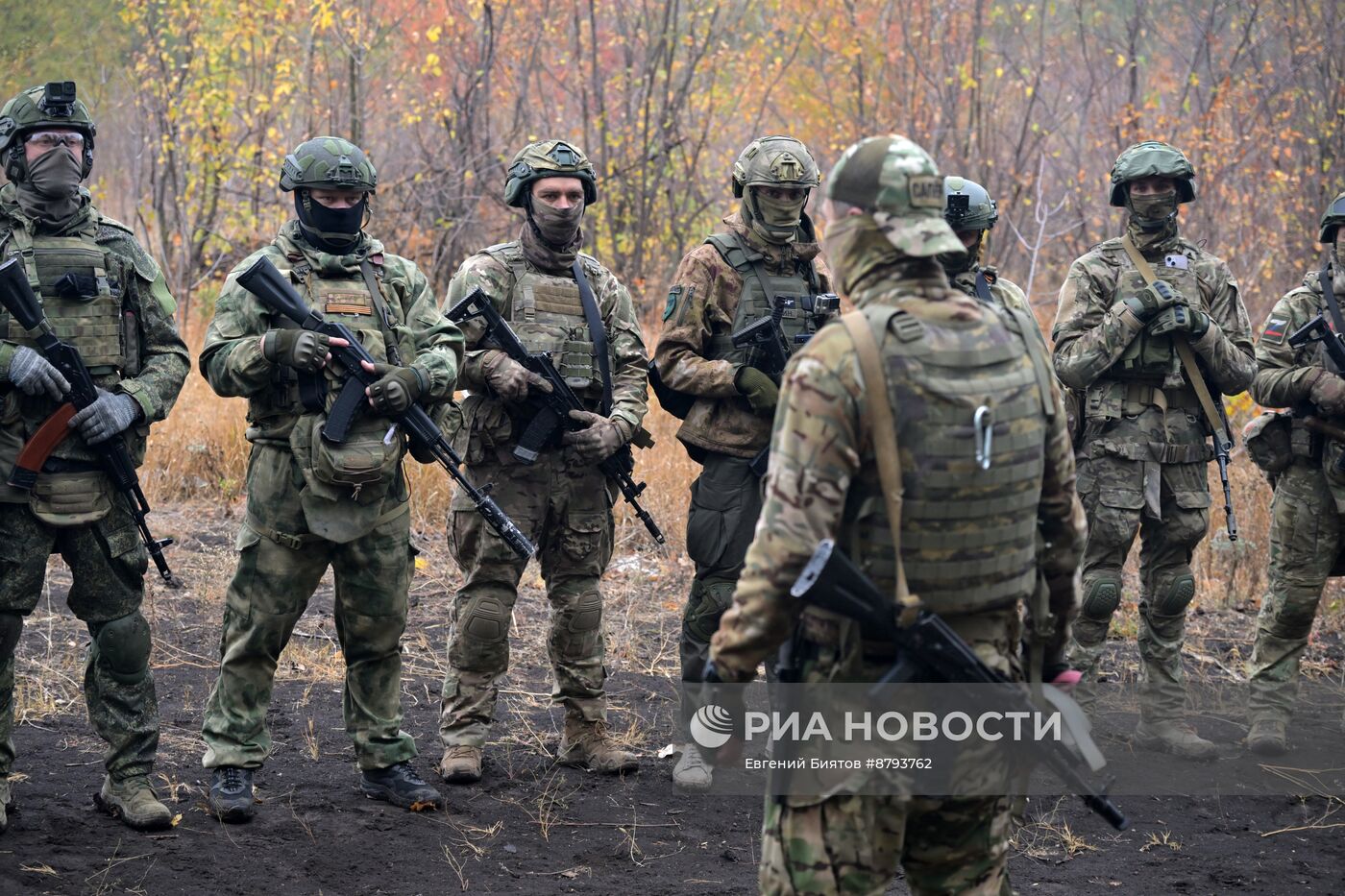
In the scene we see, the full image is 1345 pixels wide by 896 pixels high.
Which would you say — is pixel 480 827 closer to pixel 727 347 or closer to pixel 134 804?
pixel 134 804

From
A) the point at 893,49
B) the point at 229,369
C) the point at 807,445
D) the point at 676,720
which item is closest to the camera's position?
the point at 807,445

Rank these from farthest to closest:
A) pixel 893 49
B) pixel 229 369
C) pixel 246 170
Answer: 1. pixel 893 49
2. pixel 246 170
3. pixel 229 369

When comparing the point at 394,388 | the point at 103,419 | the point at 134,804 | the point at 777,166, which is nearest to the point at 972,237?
the point at 777,166

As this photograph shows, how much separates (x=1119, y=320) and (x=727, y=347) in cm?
168

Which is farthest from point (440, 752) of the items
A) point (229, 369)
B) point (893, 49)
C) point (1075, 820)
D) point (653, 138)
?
point (893, 49)

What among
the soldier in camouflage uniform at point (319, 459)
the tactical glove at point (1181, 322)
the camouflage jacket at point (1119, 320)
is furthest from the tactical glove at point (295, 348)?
the tactical glove at point (1181, 322)

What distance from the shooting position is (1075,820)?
5.12 metres

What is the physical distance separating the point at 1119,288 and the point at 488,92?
8288 mm

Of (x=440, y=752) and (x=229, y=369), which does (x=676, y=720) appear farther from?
(x=229, y=369)

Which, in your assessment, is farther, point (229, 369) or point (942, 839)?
point (229, 369)

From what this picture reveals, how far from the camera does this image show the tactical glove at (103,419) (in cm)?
448

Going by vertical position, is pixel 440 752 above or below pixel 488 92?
below

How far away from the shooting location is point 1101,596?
5.80m

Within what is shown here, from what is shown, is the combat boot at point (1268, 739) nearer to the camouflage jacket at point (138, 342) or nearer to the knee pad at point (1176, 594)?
the knee pad at point (1176, 594)
